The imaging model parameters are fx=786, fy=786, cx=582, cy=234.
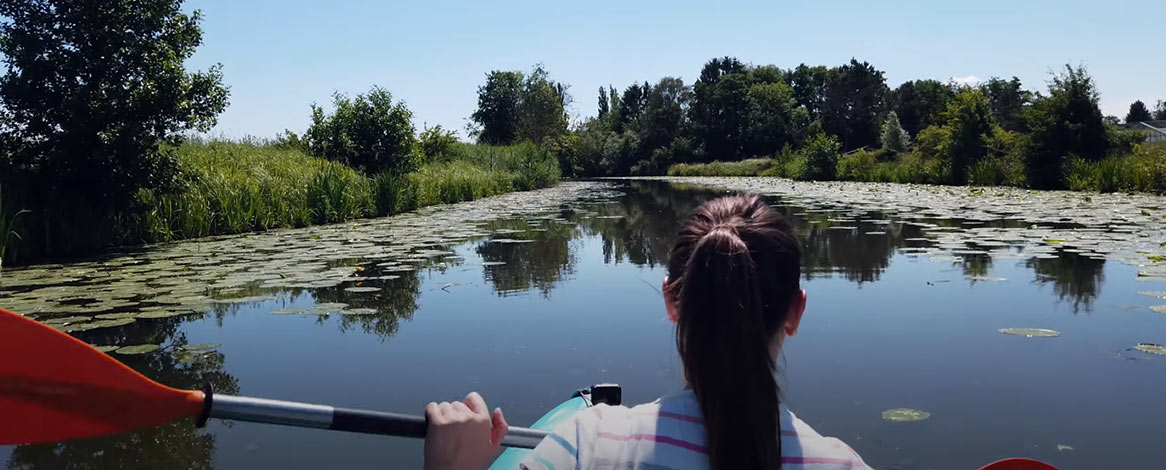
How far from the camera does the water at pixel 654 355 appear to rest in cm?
246

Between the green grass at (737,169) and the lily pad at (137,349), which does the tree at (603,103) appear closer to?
the green grass at (737,169)

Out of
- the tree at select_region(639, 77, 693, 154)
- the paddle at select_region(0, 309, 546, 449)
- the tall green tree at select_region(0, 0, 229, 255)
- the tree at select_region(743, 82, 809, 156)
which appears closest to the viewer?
the paddle at select_region(0, 309, 546, 449)

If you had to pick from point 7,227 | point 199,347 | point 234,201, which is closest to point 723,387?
point 199,347

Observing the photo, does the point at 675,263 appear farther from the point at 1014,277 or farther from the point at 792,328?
the point at 1014,277

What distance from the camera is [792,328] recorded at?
109cm

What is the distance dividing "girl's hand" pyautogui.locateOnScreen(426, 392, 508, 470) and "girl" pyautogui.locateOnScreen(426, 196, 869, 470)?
0.78ft

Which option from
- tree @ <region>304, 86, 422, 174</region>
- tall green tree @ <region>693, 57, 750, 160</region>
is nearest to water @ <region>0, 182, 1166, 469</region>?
tree @ <region>304, 86, 422, 174</region>

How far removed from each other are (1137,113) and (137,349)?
63.8 metres

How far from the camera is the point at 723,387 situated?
96 centimetres

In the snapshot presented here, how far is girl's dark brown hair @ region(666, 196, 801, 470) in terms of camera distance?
94cm

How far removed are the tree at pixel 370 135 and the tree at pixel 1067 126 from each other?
1349 centimetres

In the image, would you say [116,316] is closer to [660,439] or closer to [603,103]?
[660,439]

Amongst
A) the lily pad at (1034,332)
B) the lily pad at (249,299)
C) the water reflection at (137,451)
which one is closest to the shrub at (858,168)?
the lily pad at (1034,332)

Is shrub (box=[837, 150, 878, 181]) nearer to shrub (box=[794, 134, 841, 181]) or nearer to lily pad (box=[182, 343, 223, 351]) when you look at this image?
shrub (box=[794, 134, 841, 181])
